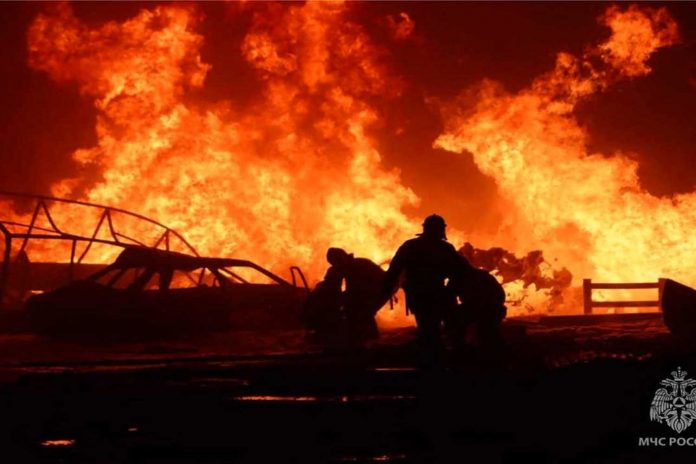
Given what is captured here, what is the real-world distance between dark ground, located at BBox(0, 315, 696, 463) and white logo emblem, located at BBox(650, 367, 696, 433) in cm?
5

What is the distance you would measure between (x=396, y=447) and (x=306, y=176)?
61.7 feet

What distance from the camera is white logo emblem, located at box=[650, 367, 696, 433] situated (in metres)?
3.54

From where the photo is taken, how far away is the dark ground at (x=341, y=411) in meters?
3.67

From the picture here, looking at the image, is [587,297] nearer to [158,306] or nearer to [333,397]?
[158,306]

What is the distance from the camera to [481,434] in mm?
4145

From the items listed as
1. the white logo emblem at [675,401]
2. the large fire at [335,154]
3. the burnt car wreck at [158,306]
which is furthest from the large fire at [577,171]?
the white logo emblem at [675,401]

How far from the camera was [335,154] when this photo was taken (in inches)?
898

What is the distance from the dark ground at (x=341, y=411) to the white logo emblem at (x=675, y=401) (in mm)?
49

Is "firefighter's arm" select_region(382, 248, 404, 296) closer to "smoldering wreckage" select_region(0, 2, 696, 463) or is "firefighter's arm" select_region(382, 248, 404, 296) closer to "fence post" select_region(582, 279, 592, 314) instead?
"smoldering wreckage" select_region(0, 2, 696, 463)

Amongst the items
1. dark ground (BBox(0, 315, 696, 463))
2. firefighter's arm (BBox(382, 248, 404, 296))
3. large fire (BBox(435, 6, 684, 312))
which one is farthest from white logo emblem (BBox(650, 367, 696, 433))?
large fire (BBox(435, 6, 684, 312))

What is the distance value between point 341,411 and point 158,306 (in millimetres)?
6059

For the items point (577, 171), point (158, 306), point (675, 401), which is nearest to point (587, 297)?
point (577, 171)

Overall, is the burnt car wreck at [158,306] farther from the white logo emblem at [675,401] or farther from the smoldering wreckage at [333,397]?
the white logo emblem at [675,401]

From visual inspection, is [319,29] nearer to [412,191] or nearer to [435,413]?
[412,191]
